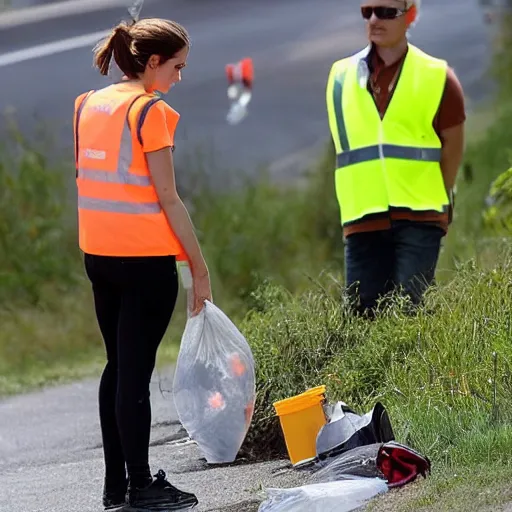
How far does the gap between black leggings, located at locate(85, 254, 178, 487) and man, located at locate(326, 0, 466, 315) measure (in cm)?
166

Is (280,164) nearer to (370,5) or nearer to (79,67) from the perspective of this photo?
(79,67)

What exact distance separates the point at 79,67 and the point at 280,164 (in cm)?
158

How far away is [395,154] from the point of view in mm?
6723

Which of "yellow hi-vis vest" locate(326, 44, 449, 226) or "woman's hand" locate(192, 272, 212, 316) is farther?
"yellow hi-vis vest" locate(326, 44, 449, 226)

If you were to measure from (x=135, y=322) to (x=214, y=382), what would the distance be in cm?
40

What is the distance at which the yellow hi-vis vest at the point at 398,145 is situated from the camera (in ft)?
21.9

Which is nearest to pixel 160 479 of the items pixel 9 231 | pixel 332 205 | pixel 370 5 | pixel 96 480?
pixel 96 480

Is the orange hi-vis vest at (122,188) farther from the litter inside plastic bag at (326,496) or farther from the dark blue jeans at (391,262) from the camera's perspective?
the dark blue jeans at (391,262)

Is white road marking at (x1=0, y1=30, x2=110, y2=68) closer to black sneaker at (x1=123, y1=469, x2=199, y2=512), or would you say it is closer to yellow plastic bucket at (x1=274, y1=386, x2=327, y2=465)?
yellow plastic bucket at (x1=274, y1=386, x2=327, y2=465)

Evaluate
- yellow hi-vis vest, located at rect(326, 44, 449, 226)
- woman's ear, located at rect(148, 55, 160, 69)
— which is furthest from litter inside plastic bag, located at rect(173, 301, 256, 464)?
yellow hi-vis vest, located at rect(326, 44, 449, 226)

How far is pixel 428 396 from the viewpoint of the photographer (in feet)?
17.9

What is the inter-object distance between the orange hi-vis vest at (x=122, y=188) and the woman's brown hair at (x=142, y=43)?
4.9 inches

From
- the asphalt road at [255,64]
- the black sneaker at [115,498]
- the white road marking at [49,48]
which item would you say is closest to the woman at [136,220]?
the black sneaker at [115,498]

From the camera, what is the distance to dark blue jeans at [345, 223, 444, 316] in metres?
6.72
